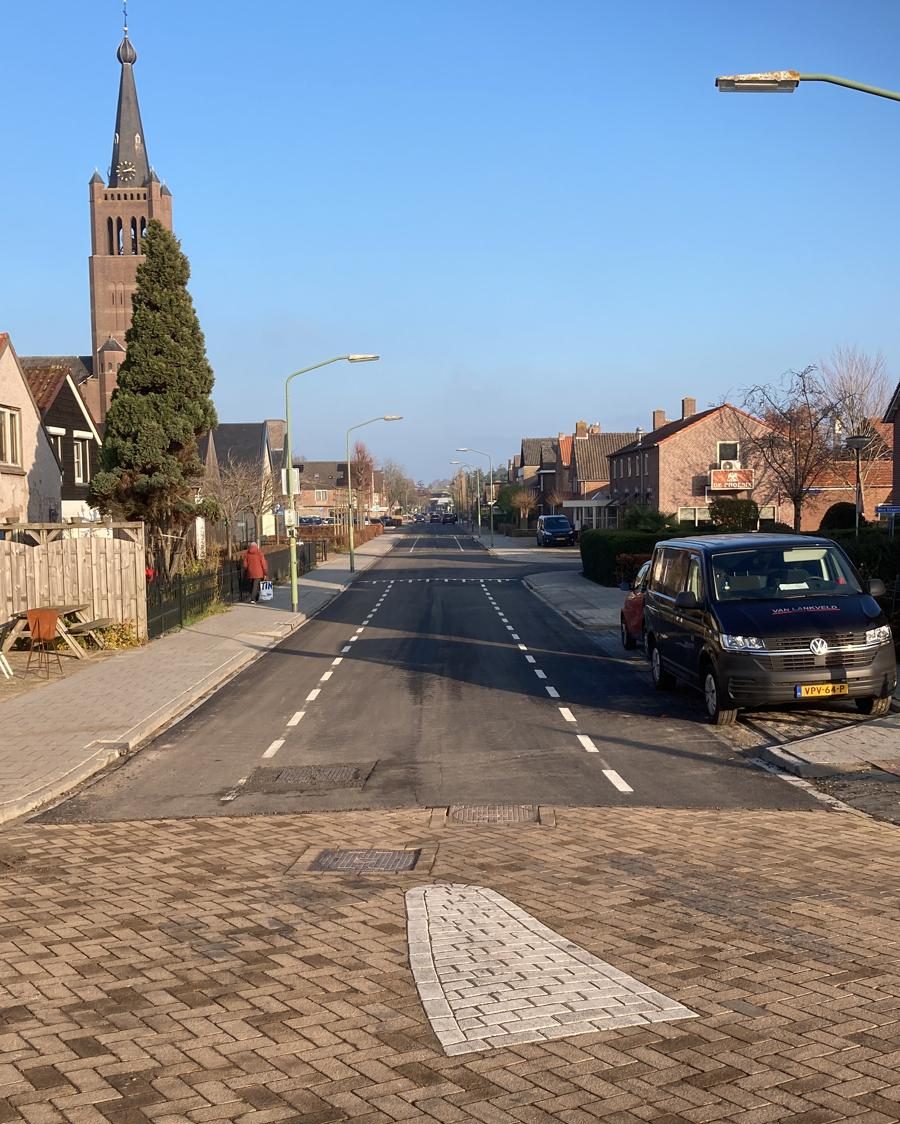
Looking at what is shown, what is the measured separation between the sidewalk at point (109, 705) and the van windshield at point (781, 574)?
23.4ft

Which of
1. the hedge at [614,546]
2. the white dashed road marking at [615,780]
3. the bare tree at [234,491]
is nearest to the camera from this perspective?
the white dashed road marking at [615,780]

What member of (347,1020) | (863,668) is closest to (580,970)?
(347,1020)

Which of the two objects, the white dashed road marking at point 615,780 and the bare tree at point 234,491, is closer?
the white dashed road marking at point 615,780

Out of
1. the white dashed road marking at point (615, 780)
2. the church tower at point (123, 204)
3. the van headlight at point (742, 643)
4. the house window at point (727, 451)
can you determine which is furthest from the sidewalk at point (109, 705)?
the church tower at point (123, 204)

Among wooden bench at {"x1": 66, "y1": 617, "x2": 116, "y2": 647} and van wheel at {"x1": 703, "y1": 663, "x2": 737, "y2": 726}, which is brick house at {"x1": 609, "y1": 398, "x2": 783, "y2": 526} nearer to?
wooden bench at {"x1": 66, "y1": 617, "x2": 116, "y2": 647}

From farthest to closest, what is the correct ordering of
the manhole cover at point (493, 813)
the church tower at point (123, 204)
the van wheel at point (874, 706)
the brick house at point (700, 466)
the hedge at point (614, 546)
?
the church tower at point (123, 204)
the brick house at point (700, 466)
the hedge at point (614, 546)
the van wheel at point (874, 706)
the manhole cover at point (493, 813)

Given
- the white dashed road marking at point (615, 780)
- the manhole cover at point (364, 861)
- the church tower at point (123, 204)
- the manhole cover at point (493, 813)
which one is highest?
the church tower at point (123, 204)

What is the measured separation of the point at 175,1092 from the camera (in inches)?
167

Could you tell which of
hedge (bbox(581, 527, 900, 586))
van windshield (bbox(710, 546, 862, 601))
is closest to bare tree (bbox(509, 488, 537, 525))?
hedge (bbox(581, 527, 900, 586))

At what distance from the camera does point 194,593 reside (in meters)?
26.5

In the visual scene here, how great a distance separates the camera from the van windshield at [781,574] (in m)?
13.4

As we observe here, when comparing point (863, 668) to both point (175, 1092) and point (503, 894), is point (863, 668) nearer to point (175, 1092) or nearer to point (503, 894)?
point (503, 894)

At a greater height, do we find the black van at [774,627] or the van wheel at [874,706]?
the black van at [774,627]

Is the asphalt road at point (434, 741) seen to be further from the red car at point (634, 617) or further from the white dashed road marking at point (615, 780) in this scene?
the red car at point (634, 617)
